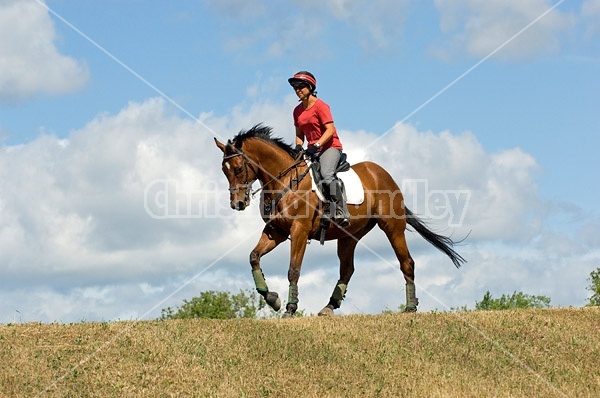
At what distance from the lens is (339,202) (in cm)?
1748

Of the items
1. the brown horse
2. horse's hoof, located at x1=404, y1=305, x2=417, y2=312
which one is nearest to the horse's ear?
the brown horse

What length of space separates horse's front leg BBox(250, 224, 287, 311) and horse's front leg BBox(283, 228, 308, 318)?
0.27 meters

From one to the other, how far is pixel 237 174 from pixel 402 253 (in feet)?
16.1

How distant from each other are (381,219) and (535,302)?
39613 mm

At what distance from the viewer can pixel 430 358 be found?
14.4 m

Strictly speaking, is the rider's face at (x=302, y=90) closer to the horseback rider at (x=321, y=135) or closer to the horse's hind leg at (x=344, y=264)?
the horseback rider at (x=321, y=135)

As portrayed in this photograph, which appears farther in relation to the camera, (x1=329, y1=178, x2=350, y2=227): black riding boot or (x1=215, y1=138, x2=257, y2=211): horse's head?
(x1=329, y1=178, x2=350, y2=227): black riding boot

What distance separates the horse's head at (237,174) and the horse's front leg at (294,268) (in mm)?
1281

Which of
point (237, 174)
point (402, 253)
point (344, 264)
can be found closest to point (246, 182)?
point (237, 174)

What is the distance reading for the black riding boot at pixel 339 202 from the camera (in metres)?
17.2

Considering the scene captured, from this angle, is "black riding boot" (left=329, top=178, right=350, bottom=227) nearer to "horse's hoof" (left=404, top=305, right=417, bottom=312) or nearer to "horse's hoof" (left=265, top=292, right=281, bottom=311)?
"horse's hoof" (left=265, top=292, right=281, bottom=311)

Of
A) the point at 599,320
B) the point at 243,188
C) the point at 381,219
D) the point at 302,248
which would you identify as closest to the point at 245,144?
the point at 243,188

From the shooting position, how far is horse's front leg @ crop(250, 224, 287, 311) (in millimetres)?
16438

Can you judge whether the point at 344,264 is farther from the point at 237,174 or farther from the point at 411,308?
the point at 237,174
